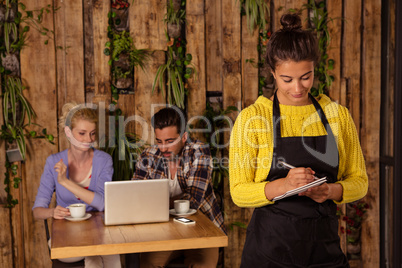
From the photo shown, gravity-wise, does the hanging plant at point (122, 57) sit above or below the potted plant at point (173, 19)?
below

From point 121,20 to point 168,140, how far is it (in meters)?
1.17

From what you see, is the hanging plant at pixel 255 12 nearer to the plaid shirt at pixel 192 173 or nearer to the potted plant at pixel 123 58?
the potted plant at pixel 123 58

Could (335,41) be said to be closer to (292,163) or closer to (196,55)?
(196,55)

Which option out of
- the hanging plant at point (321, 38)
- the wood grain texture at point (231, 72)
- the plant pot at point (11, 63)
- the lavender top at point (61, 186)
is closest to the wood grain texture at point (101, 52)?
the plant pot at point (11, 63)

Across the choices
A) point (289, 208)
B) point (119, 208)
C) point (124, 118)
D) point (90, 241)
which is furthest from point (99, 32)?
point (289, 208)

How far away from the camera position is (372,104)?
3854 millimetres

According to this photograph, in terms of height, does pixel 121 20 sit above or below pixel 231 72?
above

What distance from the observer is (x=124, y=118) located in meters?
3.61

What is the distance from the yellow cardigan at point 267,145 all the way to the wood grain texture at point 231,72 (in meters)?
2.00

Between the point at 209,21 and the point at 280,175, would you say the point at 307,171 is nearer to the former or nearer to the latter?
the point at 280,175

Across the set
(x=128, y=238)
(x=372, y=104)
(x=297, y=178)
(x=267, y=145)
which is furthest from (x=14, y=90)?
(x=372, y=104)

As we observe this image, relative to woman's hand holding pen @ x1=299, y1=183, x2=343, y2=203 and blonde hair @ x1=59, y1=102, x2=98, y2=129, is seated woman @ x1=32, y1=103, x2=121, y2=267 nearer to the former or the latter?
blonde hair @ x1=59, y1=102, x2=98, y2=129

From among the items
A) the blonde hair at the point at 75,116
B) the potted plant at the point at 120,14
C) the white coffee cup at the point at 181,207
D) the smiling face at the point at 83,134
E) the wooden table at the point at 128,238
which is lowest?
the wooden table at the point at 128,238

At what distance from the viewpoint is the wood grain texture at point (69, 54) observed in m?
3.48
